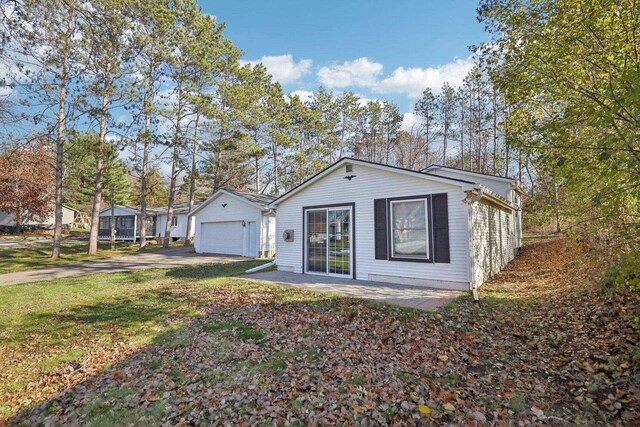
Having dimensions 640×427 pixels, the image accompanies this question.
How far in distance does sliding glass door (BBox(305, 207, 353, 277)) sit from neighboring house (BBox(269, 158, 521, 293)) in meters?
0.03

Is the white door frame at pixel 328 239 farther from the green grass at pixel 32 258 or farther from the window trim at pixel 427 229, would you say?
the green grass at pixel 32 258

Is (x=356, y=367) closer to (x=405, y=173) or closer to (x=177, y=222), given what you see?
(x=405, y=173)

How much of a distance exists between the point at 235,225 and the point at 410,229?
13.4 meters

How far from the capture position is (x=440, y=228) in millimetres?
8164

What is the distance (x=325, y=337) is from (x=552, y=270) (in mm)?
9153

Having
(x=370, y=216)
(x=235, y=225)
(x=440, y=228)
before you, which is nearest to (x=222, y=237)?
(x=235, y=225)

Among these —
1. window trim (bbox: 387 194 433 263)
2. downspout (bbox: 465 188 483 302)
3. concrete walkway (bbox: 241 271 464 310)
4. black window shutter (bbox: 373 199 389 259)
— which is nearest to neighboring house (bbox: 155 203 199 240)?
concrete walkway (bbox: 241 271 464 310)

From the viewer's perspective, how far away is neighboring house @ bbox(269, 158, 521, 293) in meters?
7.99

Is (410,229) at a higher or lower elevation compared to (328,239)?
higher

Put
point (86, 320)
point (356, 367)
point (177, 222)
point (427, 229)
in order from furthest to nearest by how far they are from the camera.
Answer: point (177, 222)
point (427, 229)
point (86, 320)
point (356, 367)

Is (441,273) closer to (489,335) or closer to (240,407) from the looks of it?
(489,335)

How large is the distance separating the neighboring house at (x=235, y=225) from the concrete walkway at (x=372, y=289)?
7.77 meters

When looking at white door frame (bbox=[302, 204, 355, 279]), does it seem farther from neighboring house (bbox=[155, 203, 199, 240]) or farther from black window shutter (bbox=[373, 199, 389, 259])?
neighboring house (bbox=[155, 203, 199, 240])

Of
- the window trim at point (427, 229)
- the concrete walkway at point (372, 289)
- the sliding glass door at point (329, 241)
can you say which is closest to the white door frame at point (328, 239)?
the sliding glass door at point (329, 241)
